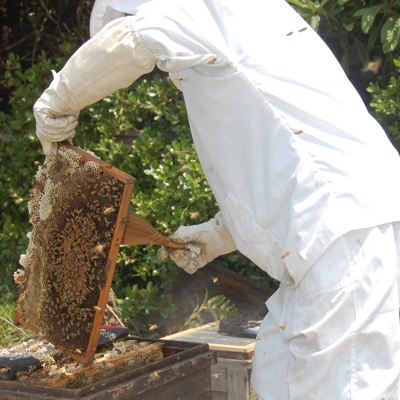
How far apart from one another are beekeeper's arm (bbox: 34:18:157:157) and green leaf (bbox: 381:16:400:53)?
206 cm

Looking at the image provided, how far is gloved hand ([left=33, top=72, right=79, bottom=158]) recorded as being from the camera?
7.68 ft

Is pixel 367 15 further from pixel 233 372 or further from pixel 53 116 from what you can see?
pixel 53 116

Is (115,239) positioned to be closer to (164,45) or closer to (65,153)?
(65,153)

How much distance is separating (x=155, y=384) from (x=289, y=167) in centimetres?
77

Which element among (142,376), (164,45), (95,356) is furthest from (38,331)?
(164,45)

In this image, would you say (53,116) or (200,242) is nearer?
(53,116)

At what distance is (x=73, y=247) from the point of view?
242cm

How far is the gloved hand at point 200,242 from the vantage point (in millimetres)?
2594

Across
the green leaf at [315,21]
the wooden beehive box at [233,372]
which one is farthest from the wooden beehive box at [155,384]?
the green leaf at [315,21]

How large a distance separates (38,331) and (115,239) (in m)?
0.49

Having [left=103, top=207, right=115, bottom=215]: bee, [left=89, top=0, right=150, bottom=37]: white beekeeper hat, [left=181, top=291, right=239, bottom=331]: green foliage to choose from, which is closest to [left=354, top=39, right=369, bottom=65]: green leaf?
[left=181, top=291, right=239, bottom=331]: green foliage

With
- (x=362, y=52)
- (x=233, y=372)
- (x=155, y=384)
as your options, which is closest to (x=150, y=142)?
(x=362, y=52)

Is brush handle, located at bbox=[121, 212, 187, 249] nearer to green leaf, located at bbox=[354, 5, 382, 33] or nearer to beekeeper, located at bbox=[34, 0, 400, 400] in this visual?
beekeeper, located at bbox=[34, 0, 400, 400]

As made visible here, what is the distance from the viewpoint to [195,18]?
7.09 feet
